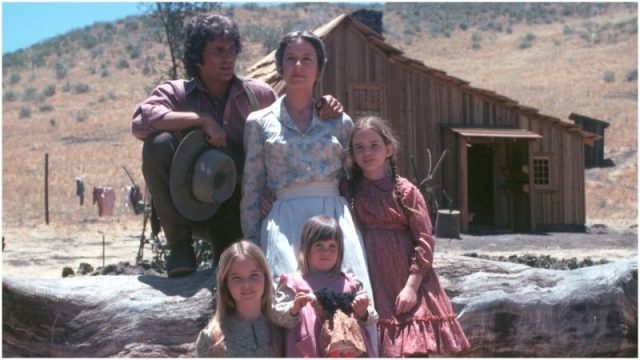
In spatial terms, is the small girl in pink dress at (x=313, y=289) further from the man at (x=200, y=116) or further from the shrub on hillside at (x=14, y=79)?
the shrub on hillside at (x=14, y=79)

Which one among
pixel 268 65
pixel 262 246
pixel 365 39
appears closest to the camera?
pixel 262 246

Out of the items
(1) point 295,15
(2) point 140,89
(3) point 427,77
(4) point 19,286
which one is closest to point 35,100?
(2) point 140,89

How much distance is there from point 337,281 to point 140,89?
50.4 metres

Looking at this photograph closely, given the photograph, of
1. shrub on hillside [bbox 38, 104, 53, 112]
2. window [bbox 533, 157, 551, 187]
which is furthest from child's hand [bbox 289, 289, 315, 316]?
shrub on hillside [bbox 38, 104, 53, 112]

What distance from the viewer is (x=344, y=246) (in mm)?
4457

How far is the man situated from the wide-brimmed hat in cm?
7

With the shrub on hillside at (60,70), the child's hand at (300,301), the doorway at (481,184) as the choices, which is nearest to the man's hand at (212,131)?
the child's hand at (300,301)

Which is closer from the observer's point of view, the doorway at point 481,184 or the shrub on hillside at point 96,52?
the doorway at point 481,184

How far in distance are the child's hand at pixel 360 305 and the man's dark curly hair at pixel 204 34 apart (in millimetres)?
1690

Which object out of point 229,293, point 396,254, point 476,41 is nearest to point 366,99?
point 396,254

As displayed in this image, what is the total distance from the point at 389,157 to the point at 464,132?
1410 centimetres

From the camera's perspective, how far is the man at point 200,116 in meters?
4.94

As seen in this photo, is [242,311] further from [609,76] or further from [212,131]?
[609,76]

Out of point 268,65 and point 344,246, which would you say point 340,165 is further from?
point 268,65
